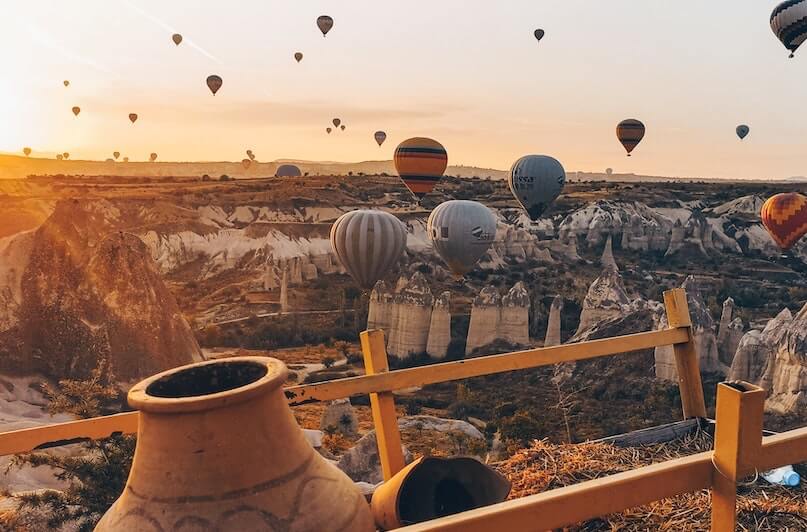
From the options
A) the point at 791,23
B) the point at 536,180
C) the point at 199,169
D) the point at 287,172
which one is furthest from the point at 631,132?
the point at 199,169

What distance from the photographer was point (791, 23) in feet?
97.2

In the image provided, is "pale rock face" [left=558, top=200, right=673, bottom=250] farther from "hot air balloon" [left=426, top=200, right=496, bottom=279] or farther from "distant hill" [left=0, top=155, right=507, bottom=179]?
"distant hill" [left=0, top=155, right=507, bottom=179]

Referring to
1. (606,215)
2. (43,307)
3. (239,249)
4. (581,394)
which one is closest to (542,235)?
(606,215)

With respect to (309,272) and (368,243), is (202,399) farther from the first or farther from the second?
(309,272)

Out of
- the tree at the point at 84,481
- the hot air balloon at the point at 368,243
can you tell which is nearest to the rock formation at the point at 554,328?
the hot air balloon at the point at 368,243

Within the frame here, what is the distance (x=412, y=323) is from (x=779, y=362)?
1474cm

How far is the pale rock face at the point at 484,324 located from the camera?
2981cm

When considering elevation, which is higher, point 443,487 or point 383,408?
point 383,408

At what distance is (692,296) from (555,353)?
2497 centimetres

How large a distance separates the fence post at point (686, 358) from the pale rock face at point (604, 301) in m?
23.0

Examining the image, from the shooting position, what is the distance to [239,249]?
1972 inches

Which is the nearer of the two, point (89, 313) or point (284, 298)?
point (89, 313)

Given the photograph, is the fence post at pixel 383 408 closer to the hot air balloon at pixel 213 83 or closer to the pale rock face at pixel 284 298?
the pale rock face at pixel 284 298

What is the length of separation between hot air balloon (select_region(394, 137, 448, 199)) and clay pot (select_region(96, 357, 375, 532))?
29.3 metres
